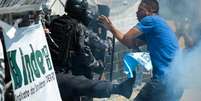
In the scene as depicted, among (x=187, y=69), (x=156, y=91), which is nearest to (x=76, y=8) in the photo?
(x=156, y=91)

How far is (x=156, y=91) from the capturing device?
647cm

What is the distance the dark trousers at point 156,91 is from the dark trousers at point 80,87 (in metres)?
0.40

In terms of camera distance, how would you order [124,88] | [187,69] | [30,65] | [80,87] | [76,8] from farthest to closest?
[187,69], [76,8], [124,88], [80,87], [30,65]

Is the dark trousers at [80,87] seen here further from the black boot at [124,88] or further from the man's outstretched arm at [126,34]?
the man's outstretched arm at [126,34]

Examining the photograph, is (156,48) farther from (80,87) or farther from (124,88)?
(80,87)

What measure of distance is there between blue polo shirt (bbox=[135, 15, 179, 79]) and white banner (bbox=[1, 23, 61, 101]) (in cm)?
147

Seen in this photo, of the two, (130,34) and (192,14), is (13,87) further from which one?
(192,14)

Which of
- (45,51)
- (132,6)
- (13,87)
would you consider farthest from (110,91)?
(132,6)

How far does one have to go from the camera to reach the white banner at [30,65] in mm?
4780

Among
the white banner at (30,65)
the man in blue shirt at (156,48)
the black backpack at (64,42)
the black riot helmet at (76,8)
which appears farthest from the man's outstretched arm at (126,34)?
the white banner at (30,65)

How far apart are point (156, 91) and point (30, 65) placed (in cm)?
197

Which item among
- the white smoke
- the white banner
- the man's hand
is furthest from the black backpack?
the white smoke

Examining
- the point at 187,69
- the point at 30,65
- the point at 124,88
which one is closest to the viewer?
the point at 30,65

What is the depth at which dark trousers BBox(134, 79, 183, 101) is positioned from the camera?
644 centimetres
